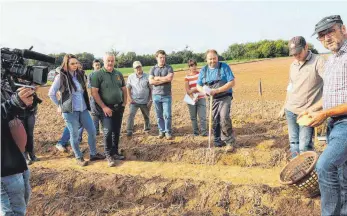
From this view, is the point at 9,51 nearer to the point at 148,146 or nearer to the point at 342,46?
the point at 342,46

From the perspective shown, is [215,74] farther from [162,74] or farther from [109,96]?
[109,96]

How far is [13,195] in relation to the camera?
2.76m

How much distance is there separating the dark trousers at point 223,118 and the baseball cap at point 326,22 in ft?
9.39

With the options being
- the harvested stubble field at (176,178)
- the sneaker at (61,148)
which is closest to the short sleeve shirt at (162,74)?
the harvested stubble field at (176,178)

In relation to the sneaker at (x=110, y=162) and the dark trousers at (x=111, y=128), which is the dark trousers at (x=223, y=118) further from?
the sneaker at (x=110, y=162)

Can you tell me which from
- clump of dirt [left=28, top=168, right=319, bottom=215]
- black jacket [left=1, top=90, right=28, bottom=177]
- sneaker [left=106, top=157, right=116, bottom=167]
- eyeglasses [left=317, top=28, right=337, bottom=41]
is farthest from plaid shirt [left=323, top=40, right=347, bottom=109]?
sneaker [left=106, top=157, right=116, bottom=167]

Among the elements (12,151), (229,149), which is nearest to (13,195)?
(12,151)

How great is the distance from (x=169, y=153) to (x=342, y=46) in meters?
3.89

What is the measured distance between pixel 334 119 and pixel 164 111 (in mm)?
4201

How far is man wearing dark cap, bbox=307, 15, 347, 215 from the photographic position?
2963mm

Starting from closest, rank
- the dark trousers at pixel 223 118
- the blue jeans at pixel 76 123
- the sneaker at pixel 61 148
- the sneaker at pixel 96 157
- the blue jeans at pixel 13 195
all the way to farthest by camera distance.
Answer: the blue jeans at pixel 13 195 → the blue jeans at pixel 76 123 → the dark trousers at pixel 223 118 → the sneaker at pixel 96 157 → the sneaker at pixel 61 148

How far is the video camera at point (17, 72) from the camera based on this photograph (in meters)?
2.73

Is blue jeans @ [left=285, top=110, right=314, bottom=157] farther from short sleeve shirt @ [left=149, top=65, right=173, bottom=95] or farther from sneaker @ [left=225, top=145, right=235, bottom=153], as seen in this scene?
short sleeve shirt @ [left=149, top=65, right=173, bottom=95]

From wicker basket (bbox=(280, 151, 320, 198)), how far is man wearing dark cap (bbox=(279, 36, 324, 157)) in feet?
0.94
